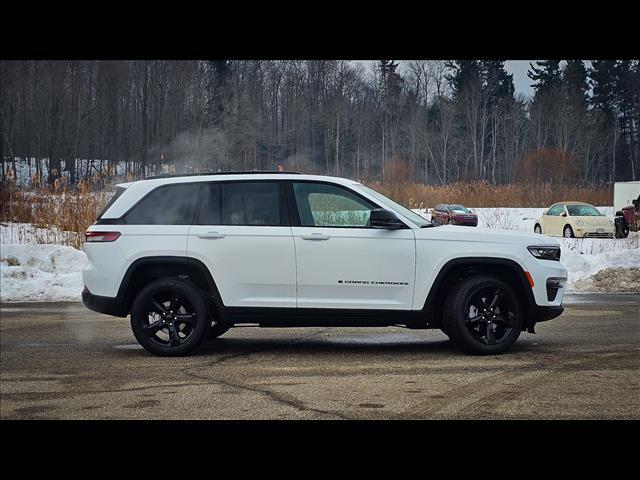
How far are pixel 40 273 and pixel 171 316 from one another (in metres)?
7.91

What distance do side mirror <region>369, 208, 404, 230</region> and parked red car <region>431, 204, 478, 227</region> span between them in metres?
17.9

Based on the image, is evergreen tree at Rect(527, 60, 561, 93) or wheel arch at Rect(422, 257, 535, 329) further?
evergreen tree at Rect(527, 60, 561, 93)

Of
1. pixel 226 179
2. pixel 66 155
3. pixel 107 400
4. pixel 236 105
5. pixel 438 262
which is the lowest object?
pixel 107 400

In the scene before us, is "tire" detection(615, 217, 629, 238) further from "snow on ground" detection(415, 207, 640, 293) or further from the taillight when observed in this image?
the taillight

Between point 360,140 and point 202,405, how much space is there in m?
31.0

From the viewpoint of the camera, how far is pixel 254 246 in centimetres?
815

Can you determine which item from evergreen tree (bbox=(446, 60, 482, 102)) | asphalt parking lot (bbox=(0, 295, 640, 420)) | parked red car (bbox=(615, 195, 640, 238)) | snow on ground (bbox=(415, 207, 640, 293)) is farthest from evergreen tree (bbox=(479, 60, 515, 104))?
asphalt parking lot (bbox=(0, 295, 640, 420))

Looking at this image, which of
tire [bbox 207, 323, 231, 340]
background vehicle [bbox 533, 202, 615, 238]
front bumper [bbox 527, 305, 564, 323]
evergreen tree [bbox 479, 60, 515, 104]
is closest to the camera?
front bumper [bbox 527, 305, 564, 323]

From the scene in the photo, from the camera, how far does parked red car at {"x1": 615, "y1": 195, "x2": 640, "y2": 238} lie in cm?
2552

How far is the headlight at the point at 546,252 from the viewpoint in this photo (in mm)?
8289

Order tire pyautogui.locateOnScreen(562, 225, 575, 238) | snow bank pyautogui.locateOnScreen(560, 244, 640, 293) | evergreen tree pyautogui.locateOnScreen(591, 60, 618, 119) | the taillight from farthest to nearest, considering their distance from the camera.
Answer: evergreen tree pyautogui.locateOnScreen(591, 60, 618, 119) → tire pyautogui.locateOnScreen(562, 225, 575, 238) → snow bank pyautogui.locateOnScreen(560, 244, 640, 293) → the taillight

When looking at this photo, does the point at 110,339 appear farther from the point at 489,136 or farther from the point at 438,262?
the point at 489,136

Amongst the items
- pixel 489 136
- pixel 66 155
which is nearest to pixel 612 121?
pixel 489 136
